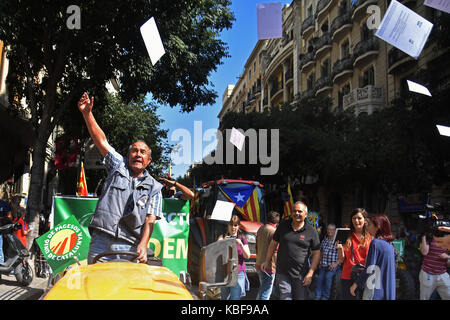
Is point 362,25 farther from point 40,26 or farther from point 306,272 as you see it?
point 306,272

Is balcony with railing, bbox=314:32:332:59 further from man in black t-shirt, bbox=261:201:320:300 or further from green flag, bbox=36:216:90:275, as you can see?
man in black t-shirt, bbox=261:201:320:300

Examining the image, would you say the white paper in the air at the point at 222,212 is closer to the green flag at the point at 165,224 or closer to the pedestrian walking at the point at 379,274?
the green flag at the point at 165,224

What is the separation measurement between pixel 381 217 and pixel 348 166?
15.7m

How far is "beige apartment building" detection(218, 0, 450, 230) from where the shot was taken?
912 inches

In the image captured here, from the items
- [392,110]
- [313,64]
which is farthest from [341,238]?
[313,64]

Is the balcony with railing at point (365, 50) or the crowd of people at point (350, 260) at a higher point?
the balcony with railing at point (365, 50)

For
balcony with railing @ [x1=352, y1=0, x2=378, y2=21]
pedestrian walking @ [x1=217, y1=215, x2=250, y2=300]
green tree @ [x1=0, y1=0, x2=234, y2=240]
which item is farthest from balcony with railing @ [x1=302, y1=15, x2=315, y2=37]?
pedestrian walking @ [x1=217, y1=215, x2=250, y2=300]

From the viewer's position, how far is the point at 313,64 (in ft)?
124

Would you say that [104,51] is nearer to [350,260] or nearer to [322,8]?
[350,260]

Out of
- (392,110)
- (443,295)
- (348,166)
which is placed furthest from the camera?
(348,166)

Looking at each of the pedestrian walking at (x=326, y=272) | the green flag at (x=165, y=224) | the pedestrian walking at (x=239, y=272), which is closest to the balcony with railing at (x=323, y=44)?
the pedestrian walking at (x=326, y=272)

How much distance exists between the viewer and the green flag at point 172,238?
7535 millimetres

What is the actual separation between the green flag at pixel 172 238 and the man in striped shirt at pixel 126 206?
379cm

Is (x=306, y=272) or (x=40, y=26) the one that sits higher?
(x=40, y=26)
